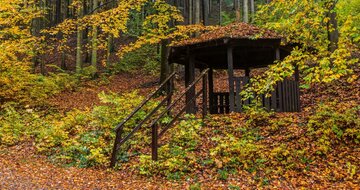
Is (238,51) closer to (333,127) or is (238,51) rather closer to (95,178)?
(333,127)

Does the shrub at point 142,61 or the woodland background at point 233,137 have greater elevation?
the shrub at point 142,61

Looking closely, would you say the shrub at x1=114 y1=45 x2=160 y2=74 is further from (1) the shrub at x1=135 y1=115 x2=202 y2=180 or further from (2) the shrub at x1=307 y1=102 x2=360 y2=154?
(2) the shrub at x1=307 y1=102 x2=360 y2=154

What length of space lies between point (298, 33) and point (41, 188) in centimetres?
735

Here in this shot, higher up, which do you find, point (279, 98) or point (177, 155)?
point (279, 98)

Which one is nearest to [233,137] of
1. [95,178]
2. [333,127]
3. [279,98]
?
[333,127]

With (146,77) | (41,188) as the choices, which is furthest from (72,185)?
(146,77)

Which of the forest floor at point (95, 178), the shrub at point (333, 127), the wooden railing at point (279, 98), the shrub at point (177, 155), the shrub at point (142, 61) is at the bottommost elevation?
the forest floor at point (95, 178)

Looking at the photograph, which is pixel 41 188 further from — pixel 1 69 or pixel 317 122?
pixel 1 69

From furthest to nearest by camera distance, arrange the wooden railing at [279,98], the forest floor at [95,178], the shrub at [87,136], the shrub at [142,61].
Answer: the shrub at [142,61]
the wooden railing at [279,98]
the shrub at [87,136]
the forest floor at [95,178]

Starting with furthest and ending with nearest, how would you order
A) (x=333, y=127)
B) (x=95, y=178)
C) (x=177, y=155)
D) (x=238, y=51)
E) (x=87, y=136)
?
1. (x=238, y=51)
2. (x=87, y=136)
3. (x=333, y=127)
4. (x=177, y=155)
5. (x=95, y=178)

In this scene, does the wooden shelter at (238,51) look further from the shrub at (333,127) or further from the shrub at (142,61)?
the shrub at (142,61)

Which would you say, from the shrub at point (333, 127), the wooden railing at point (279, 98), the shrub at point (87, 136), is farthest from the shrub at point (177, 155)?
the shrub at point (333, 127)

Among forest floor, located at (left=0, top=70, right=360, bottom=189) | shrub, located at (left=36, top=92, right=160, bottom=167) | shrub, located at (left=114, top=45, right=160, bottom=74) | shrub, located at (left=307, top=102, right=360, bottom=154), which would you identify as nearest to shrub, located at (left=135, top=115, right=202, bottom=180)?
forest floor, located at (left=0, top=70, right=360, bottom=189)

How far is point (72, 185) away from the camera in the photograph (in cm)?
746
